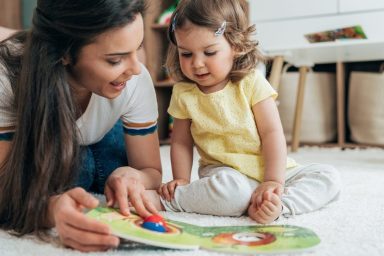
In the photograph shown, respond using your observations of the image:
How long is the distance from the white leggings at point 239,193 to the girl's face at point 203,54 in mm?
202

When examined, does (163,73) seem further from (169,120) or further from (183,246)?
(183,246)

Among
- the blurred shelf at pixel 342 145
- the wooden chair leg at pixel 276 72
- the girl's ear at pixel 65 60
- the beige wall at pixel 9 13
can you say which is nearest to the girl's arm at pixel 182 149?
the girl's ear at pixel 65 60

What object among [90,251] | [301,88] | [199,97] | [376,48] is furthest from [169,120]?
[90,251]

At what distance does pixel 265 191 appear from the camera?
0.87 meters

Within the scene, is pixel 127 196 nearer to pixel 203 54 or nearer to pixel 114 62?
pixel 114 62

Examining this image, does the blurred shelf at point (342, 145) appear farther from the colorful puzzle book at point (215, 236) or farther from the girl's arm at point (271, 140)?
the colorful puzzle book at point (215, 236)

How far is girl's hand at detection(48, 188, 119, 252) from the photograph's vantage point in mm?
643

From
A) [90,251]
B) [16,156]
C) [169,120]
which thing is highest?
[16,156]

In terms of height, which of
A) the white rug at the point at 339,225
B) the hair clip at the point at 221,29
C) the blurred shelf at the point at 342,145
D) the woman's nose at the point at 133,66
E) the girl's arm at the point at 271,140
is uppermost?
the hair clip at the point at 221,29

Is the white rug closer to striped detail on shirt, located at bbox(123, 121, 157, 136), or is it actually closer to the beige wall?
striped detail on shirt, located at bbox(123, 121, 157, 136)

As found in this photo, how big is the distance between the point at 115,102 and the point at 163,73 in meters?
1.95

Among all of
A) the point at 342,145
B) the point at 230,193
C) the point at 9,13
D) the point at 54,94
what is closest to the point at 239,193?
the point at 230,193

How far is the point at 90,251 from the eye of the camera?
26.4 inches

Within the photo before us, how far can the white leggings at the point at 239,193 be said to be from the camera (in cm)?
90
